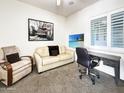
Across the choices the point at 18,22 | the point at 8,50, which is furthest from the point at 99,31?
the point at 8,50

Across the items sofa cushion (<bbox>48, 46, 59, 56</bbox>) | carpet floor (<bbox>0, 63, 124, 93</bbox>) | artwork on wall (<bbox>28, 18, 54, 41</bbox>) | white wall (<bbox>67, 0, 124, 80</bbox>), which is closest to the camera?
carpet floor (<bbox>0, 63, 124, 93</bbox>)

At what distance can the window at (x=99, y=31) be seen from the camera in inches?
127

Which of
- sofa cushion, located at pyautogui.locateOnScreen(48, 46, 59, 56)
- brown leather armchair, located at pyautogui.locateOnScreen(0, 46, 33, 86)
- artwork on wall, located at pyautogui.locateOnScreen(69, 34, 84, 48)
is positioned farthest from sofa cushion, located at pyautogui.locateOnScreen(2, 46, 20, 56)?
artwork on wall, located at pyautogui.locateOnScreen(69, 34, 84, 48)

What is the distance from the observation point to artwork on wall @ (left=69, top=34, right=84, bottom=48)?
434cm

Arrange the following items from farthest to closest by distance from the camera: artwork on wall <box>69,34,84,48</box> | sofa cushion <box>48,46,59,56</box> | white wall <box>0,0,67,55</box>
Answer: artwork on wall <box>69,34,84,48</box> < sofa cushion <box>48,46,59,56</box> < white wall <box>0,0,67,55</box>

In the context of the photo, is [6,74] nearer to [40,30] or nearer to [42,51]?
[42,51]

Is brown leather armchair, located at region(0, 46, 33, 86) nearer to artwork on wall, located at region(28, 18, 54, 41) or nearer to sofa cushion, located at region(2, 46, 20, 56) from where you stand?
sofa cushion, located at region(2, 46, 20, 56)

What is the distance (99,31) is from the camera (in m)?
3.42

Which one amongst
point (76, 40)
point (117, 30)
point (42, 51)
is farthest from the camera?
point (76, 40)

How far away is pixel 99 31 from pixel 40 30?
2.43 meters

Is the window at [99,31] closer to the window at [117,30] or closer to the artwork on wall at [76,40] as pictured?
the window at [117,30]

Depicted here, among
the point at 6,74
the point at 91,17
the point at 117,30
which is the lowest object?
the point at 6,74

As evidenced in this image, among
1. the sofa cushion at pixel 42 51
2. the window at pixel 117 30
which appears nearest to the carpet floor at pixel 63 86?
the window at pixel 117 30

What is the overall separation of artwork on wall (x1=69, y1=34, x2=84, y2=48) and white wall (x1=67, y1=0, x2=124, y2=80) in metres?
0.21
